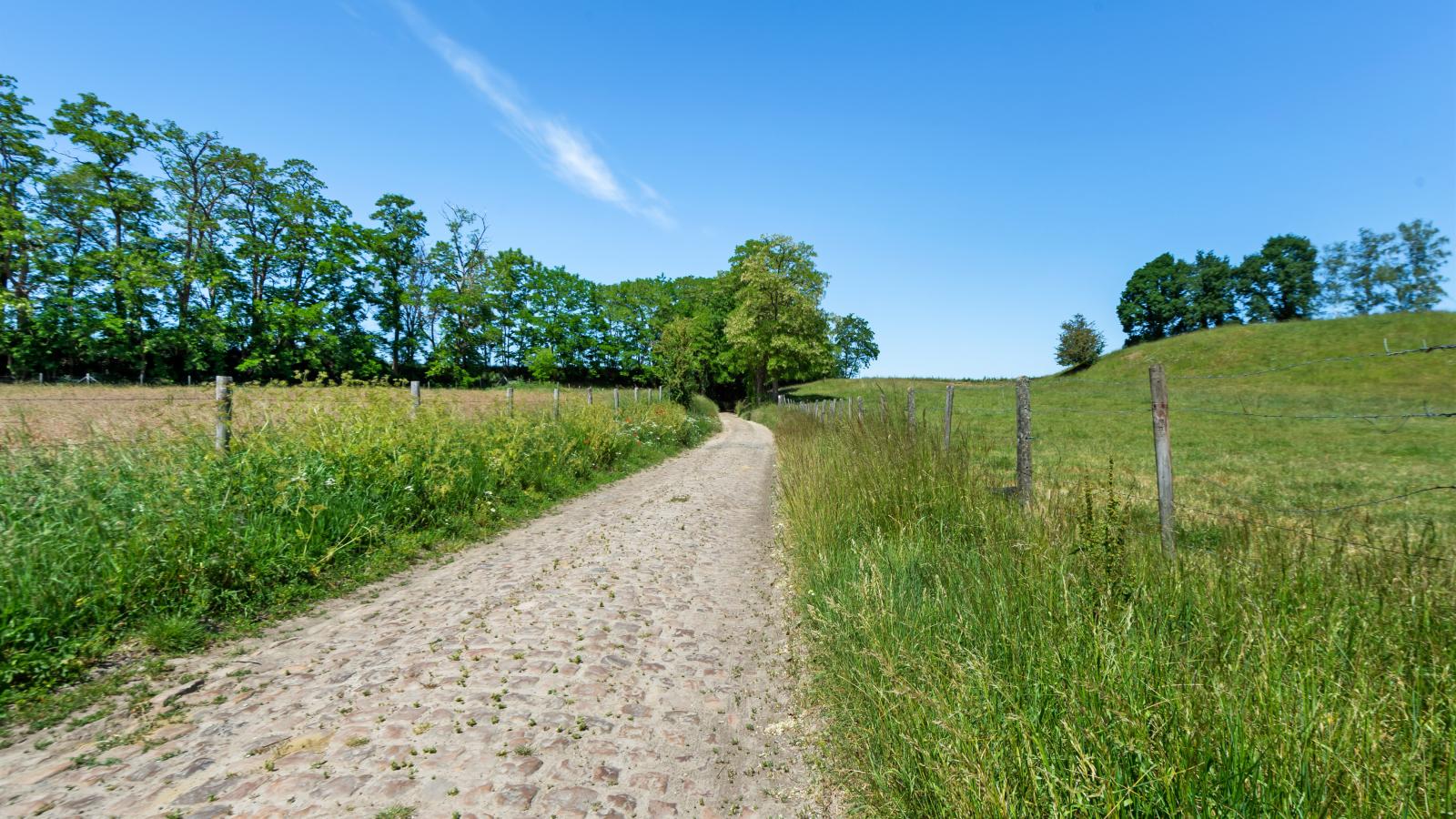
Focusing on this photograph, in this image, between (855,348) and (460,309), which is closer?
(460,309)

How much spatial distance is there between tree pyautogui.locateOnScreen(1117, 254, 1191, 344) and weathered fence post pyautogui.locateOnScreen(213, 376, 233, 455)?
83.0 meters

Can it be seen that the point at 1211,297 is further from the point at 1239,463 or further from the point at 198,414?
the point at 198,414

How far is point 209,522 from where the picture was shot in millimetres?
4918

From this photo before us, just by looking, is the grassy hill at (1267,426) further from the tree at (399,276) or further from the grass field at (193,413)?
the tree at (399,276)

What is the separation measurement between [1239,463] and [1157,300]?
2838 inches

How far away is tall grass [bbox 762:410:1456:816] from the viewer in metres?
1.59

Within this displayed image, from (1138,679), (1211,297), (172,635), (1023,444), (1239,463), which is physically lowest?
(172,635)

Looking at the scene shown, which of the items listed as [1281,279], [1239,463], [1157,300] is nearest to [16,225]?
[1239,463]

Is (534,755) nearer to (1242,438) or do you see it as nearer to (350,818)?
(350,818)

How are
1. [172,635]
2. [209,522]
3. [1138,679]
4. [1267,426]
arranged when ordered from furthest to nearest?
[1267,426] → [209,522] → [172,635] → [1138,679]

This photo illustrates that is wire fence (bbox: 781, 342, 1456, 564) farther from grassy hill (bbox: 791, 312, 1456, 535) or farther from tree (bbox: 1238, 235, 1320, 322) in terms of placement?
tree (bbox: 1238, 235, 1320, 322)

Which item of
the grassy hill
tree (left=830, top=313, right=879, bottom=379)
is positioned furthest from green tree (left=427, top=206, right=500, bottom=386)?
tree (left=830, top=313, right=879, bottom=379)

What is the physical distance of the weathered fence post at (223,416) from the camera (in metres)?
6.14

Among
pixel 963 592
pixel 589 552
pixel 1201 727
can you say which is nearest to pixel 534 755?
pixel 963 592
